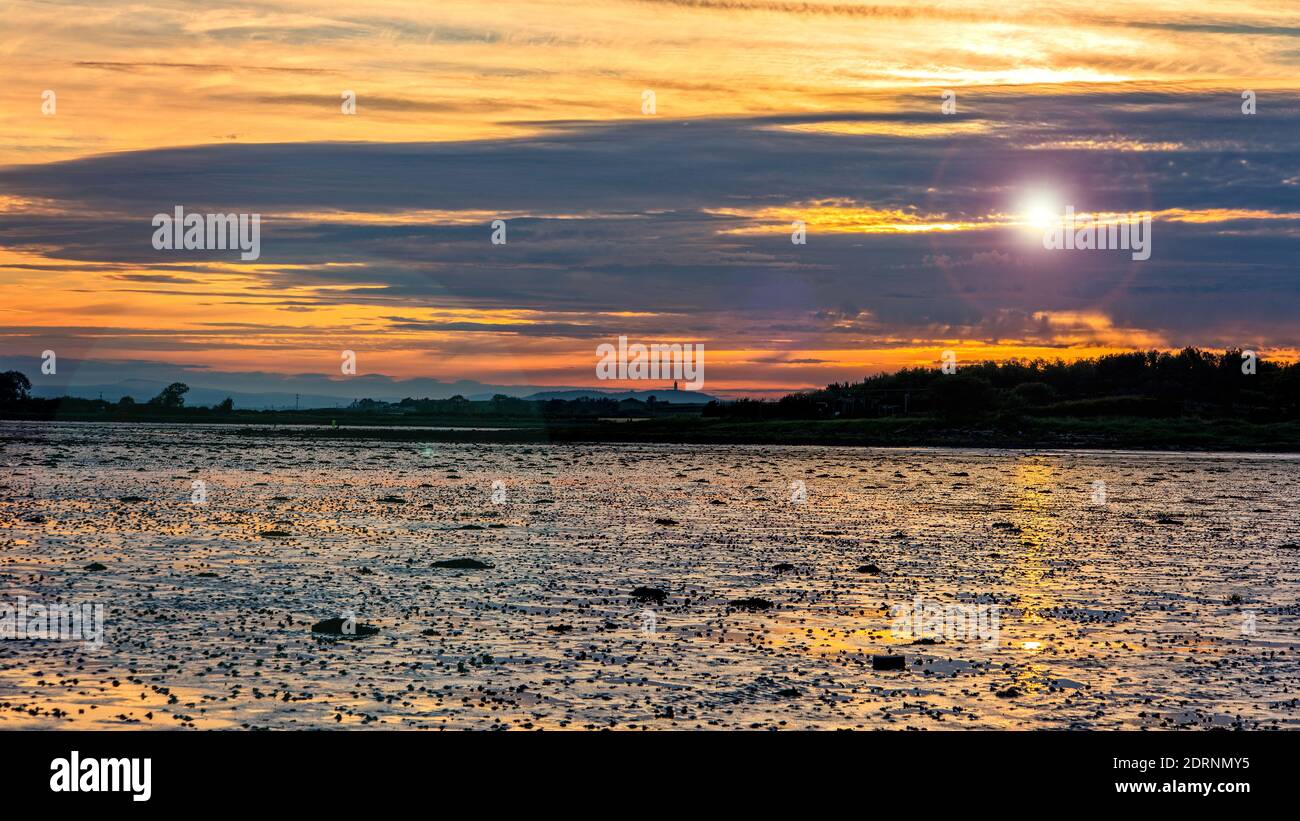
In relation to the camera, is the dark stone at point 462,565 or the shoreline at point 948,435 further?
the shoreline at point 948,435

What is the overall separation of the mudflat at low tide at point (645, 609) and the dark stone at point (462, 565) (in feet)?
0.26

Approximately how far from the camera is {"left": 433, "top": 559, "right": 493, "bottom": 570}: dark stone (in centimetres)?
2639

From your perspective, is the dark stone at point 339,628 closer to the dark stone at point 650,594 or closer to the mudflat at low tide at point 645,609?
the mudflat at low tide at point 645,609

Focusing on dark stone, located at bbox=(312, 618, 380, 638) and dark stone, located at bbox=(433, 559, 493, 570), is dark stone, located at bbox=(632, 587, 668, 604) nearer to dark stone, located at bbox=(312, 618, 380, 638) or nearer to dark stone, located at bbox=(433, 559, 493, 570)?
dark stone, located at bbox=(433, 559, 493, 570)

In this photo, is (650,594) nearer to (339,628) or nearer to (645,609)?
(645,609)

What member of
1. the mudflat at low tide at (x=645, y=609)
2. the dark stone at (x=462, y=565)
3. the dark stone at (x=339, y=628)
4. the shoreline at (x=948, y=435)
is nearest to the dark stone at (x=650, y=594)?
the mudflat at low tide at (x=645, y=609)

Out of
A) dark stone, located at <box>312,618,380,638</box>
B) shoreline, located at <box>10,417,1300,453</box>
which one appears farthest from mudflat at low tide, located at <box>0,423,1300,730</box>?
shoreline, located at <box>10,417,1300,453</box>

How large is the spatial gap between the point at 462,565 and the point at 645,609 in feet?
21.0

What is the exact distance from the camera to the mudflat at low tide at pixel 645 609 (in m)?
15.0

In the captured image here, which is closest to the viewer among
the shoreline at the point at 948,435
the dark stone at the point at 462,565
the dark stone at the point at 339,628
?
the dark stone at the point at 339,628
